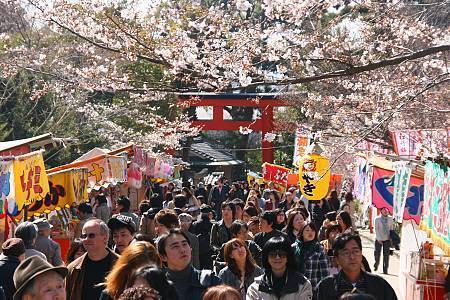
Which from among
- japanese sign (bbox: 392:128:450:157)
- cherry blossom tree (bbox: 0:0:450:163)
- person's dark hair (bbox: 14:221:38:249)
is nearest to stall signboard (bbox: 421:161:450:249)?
cherry blossom tree (bbox: 0:0:450:163)

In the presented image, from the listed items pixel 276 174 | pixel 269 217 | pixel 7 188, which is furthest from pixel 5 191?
pixel 276 174

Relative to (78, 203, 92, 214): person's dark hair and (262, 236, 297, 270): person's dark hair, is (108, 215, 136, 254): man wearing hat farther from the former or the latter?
(78, 203, 92, 214): person's dark hair

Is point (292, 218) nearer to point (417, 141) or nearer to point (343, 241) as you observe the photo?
point (417, 141)

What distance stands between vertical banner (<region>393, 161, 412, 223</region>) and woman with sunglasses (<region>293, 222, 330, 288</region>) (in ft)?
9.11

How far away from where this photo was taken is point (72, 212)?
16.1 metres

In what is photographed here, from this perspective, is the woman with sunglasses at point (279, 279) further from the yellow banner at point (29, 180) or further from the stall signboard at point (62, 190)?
the stall signboard at point (62, 190)

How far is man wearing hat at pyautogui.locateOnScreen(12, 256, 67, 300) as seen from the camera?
16.5 feet

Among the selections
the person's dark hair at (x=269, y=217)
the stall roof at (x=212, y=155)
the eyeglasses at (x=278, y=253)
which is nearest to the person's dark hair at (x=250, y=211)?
the person's dark hair at (x=269, y=217)

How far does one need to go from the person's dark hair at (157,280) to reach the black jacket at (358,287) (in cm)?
147

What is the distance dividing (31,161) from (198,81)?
421cm

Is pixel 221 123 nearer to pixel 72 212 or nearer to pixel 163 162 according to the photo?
pixel 163 162

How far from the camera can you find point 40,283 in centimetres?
504

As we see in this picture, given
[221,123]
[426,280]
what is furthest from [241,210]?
[221,123]

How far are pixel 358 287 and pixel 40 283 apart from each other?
243 centimetres
